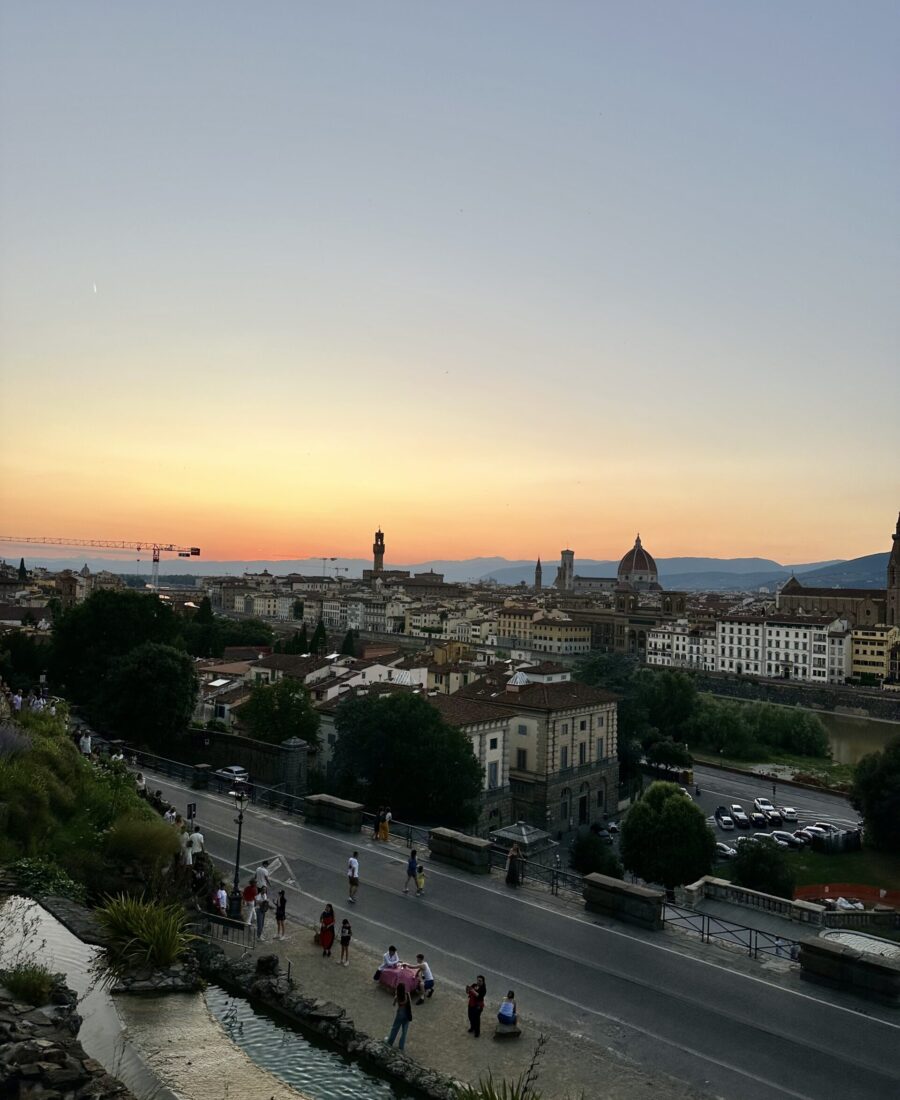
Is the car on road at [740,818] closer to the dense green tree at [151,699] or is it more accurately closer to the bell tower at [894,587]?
the dense green tree at [151,699]

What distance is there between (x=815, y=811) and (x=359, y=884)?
126 ft

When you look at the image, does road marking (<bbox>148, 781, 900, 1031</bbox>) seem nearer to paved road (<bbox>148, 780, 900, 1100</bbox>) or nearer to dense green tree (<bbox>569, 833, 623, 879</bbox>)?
paved road (<bbox>148, 780, 900, 1100</bbox>)

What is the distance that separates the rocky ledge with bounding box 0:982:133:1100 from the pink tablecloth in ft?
11.3

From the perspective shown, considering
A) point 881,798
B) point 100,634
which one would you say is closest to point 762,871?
point 881,798

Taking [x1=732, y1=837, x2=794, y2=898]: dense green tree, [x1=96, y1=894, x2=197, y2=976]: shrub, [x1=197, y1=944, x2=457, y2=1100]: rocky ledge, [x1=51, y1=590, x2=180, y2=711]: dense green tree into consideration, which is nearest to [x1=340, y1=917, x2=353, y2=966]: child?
[x1=197, y1=944, x2=457, y2=1100]: rocky ledge

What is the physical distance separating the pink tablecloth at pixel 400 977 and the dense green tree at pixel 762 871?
20.1 m

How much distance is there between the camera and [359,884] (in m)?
14.9

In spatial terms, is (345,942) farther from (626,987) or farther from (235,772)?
(235,772)

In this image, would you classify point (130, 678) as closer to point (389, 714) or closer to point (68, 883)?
point (389, 714)

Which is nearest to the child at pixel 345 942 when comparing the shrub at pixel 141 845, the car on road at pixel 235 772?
the shrub at pixel 141 845

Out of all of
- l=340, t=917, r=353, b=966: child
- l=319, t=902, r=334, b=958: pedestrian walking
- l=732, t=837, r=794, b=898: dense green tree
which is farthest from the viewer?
l=732, t=837, r=794, b=898: dense green tree

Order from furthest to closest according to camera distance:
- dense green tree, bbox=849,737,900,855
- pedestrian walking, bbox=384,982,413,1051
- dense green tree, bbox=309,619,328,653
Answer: dense green tree, bbox=309,619,328,653 < dense green tree, bbox=849,737,900,855 < pedestrian walking, bbox=384,982,413,1051

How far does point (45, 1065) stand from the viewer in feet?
24.2

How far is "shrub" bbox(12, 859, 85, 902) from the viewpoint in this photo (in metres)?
12.0
